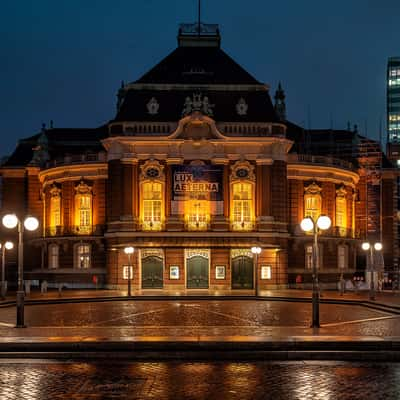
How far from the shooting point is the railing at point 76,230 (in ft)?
177

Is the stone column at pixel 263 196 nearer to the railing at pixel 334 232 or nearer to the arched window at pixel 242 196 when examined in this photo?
the arched window at pixel 242 196

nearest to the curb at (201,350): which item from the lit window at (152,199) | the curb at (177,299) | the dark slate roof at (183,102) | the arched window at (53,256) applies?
the curb at (177,299)

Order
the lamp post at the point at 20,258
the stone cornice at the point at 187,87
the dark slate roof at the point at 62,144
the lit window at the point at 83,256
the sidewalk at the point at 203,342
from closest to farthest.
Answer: the sidewalk at the point at 203,342 → the lamp post at the point at 20,258 → the stone cornice at the point at 187,87 → the lit window at the point at 83,256 → the dark slate roof at the point at 62,144

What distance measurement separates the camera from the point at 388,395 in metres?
13.1

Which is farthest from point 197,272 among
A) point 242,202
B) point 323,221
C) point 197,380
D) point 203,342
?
point 197,380

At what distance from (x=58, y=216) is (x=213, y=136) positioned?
13658 millimetres

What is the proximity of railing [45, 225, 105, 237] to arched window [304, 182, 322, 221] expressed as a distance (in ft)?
47.7

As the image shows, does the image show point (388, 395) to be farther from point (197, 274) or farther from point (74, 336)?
point (197, 274)

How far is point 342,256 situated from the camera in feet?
187

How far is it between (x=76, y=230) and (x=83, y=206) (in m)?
1.81

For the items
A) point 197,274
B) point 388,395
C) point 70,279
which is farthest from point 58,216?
point 388,395

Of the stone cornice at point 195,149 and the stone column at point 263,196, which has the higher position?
the stone cornice at point 195,149

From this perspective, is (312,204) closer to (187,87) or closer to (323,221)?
(187,87)

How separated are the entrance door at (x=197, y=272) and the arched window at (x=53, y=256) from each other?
35.4 ft
